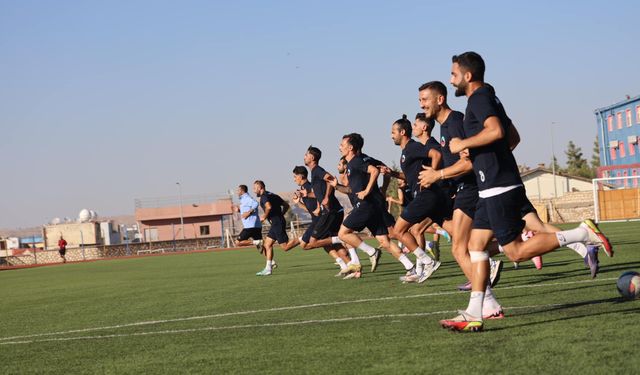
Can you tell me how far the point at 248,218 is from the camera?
922 inches

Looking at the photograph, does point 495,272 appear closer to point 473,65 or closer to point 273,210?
point 473,65

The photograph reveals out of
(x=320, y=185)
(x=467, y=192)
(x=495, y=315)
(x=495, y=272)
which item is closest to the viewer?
(x=495, y=315)

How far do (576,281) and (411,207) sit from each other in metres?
2.66

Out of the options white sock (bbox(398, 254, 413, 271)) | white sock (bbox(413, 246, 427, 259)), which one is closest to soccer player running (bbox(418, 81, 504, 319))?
white sock (bbox(413, 246, 427, 259))

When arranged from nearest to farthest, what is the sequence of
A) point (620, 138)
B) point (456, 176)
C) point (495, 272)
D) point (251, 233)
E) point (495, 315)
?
point (495, 315) → point (456, 176) → point (495, 272) → point (251, 233) → point (620, 138)

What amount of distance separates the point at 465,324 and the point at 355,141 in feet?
26.0

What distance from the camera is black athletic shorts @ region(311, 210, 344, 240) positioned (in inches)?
672

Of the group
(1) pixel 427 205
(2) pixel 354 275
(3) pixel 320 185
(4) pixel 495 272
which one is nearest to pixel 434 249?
(3) pixel 320 185

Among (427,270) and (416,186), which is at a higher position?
(416,186)

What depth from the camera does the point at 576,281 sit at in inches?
424

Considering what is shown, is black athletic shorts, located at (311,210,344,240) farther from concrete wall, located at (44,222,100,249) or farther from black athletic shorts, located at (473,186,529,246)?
concrete wall, located at (44,222,100,249)

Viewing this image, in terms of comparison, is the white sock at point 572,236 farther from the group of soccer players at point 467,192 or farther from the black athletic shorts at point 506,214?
the black athletic shorts at point 506,214

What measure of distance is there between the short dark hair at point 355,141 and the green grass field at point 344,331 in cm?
218

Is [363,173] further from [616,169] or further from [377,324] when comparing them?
[616,169]
